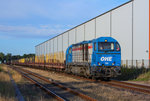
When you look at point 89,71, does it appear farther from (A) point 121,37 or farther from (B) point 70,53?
(A) point 121,37

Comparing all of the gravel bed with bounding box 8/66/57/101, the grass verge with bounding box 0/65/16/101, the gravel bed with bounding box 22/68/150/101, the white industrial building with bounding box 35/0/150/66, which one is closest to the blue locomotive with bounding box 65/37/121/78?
the gravel bed with bounding box 22/68/150/101

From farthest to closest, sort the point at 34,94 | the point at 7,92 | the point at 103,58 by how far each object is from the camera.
A: the point at 103,58
the point at 34,94
the point at 7,92

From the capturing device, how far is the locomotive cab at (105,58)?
14211mm

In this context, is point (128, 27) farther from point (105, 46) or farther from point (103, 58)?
point (103, 58)

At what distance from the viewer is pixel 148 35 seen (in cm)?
2202

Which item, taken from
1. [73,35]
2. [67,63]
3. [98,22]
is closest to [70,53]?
[67,63]

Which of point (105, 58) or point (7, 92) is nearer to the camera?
point (7, 92)

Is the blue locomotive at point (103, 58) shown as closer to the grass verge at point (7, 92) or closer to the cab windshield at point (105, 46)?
the cab windshield at point (105, 46)

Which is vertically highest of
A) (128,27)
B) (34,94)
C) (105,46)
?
(128,27)

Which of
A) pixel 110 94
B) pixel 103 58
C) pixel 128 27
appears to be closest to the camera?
pixel 110 94

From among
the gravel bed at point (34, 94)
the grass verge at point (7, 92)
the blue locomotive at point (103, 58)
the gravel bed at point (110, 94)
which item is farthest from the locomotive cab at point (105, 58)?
the grass verge at point (7, 92)


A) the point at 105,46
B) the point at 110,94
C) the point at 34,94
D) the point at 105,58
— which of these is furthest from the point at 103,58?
the point at 34,94

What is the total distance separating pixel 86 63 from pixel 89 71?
100 cm

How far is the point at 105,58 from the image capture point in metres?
14.4
